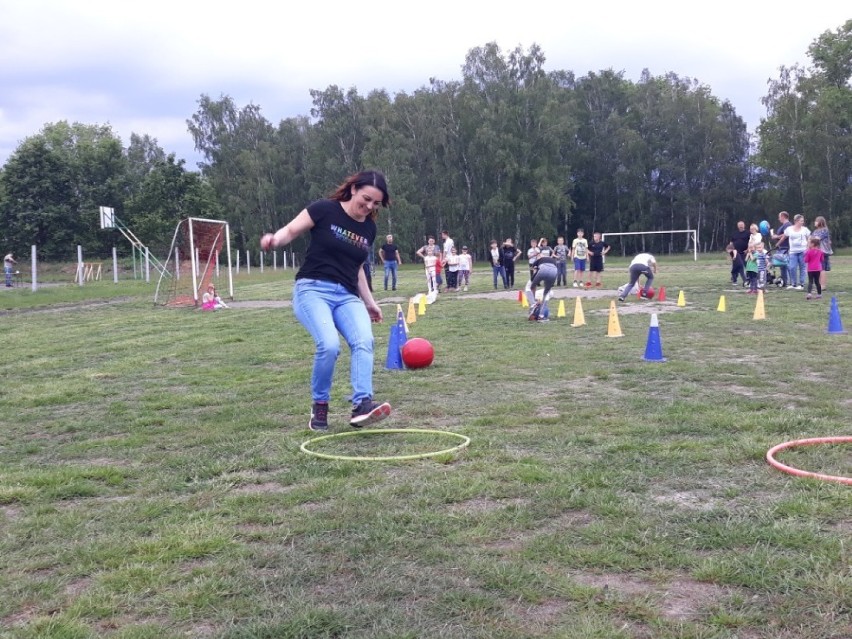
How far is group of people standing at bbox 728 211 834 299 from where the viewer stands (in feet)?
56.4

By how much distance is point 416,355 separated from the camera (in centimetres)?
901

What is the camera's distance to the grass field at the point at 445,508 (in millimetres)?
2947

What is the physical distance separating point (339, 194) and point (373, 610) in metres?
3.64

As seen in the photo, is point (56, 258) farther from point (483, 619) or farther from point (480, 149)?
point (483, 619)

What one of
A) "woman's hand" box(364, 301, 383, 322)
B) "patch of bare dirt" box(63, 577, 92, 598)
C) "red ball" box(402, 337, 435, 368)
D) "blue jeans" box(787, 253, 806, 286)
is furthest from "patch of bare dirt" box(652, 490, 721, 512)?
"blue jeans" box(787, 253, 806, 286)

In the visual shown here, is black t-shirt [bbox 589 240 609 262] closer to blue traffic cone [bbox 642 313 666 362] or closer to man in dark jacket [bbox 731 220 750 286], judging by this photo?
man in dark jacket [bbox 731 220 750 286]

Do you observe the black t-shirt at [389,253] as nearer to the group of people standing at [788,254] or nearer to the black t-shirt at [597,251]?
the black t-shirt at [597,251]

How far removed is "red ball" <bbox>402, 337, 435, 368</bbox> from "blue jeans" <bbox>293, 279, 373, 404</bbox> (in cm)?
297

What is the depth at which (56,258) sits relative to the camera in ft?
160

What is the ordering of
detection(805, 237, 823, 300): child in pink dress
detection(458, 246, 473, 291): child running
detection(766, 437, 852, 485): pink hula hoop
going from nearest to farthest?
detection(766, 437, 852, 485): pink hula hoop, detection(805, 237, 823, 300): child in pink dress, detection(458, 246, 473, 291): child running

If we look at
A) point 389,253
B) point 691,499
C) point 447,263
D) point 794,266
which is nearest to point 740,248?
point 794,266

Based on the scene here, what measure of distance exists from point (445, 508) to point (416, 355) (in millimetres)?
4922

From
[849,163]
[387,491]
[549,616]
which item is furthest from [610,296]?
[849,163]

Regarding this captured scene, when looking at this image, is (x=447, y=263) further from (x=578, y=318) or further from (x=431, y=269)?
(x=578, y=318)
